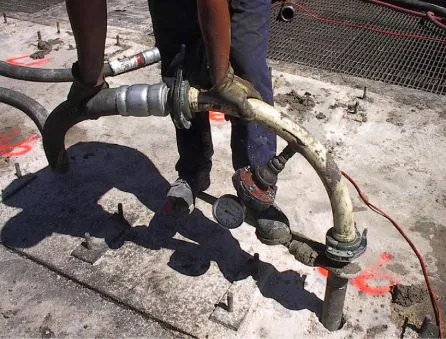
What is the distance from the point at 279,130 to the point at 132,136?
1677 mm

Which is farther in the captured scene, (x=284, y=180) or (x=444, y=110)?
(x=444, y=110)

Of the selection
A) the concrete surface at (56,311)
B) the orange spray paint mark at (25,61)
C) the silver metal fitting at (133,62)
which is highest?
the silver metal fitting at (133,62)

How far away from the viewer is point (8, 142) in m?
3.15

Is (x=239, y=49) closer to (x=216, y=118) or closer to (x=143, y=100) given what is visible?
(x=143, y=100)

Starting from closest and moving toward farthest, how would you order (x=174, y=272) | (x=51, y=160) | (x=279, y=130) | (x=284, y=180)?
(x=279, y=130), (x=174, y=272), (x=51, y=160), (x=284, y=180)

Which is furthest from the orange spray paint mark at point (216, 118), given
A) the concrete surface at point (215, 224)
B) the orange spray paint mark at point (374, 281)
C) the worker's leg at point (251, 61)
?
the orange spray paint mark at point (374, 281)

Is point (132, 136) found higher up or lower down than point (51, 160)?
lower down

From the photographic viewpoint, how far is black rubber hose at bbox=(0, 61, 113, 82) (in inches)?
135

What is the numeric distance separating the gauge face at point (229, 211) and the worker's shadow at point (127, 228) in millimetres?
366

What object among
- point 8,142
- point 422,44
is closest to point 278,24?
point 422,44

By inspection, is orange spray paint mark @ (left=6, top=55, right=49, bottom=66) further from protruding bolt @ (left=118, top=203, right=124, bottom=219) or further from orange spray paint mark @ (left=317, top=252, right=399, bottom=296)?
orange spray paint mark @ (left=317, top=252, right=399, bottom=296)

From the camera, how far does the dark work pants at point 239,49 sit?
197cm

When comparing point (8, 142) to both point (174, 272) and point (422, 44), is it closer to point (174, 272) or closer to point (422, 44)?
point (174, 272)

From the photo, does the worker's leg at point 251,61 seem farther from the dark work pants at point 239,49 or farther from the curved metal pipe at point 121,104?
the curved metal pipe at point 121,104
